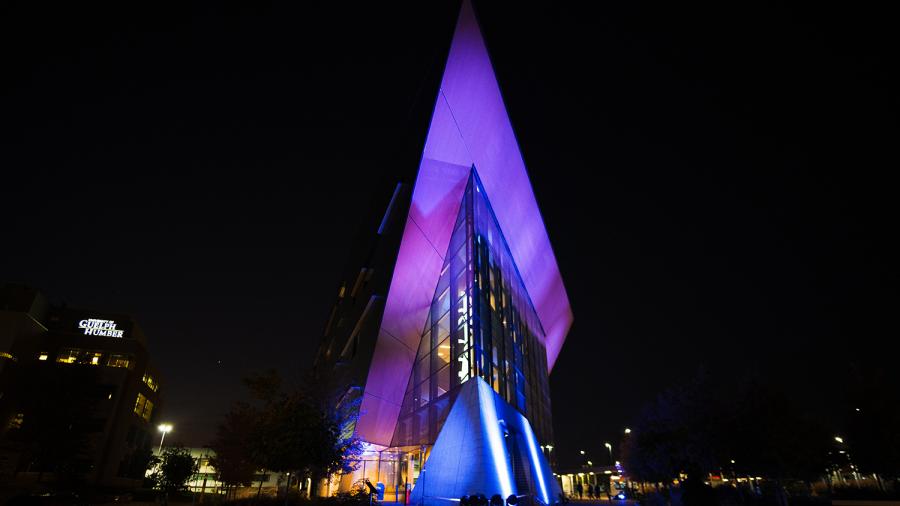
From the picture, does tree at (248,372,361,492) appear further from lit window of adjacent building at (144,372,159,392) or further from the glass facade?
lit window of adjacent building at (144,372,159,392)

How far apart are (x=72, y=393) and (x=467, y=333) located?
34999 mm

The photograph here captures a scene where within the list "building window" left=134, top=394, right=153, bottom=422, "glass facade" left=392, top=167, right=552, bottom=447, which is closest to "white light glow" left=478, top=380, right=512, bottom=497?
"glass facade" left=392, top=167, right=552, bottom=447

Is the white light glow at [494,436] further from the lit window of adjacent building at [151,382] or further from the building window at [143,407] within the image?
the lit window of adjacent building at [151,382]

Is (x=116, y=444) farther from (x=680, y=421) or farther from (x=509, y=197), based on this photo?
(x=680, y=421)

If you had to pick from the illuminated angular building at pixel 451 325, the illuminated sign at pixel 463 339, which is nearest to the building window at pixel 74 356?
the illuminated angular building at pixel 451 325

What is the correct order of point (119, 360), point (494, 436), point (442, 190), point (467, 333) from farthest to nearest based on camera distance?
point (119, 360) < point (442, 190) < point (467, 333) < point (494, 436)

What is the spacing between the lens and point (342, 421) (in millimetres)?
20672

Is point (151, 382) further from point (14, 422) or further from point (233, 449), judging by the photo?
point (233, 449)

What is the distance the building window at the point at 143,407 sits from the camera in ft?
187

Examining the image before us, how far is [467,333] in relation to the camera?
21500 mm

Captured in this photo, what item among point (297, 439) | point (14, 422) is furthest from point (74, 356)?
point (297, 439)

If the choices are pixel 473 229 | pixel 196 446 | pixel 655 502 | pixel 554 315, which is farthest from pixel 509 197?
pixel 196 446

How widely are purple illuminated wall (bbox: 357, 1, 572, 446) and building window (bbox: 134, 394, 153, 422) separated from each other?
154ft

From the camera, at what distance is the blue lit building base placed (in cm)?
1717
